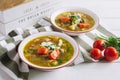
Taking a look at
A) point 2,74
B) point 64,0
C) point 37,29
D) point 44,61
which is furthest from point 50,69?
point 64,0

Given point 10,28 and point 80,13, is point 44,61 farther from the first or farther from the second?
point 80,13

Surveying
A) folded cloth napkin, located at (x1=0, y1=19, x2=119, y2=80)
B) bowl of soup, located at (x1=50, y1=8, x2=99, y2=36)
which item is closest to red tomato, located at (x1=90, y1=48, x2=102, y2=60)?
folded cloth napkin, located at (x1=0, y1=19, x2=119, y2=80)

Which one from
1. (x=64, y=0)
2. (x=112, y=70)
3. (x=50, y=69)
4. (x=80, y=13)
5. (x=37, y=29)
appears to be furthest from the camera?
(x=64, y=0)

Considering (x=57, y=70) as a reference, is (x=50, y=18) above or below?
above

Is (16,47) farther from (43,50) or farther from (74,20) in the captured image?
(74,20)

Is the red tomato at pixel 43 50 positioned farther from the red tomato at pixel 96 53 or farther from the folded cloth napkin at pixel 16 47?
the red tomato at pixel 96 53

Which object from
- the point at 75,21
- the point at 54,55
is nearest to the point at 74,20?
the point at 75,21
